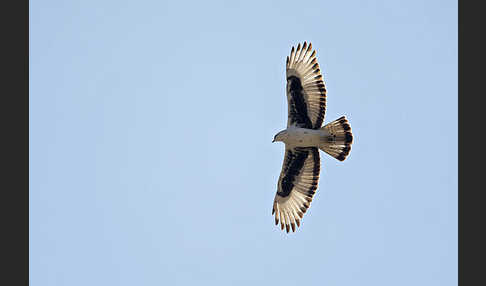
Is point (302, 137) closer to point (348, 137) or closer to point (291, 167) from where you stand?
point (348, 137)

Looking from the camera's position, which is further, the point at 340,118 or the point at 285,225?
the point at 285,225

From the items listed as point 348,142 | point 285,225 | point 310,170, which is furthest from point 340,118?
point 285,225

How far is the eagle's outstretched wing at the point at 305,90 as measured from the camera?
49.2ft

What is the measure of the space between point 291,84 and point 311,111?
2.33 feet

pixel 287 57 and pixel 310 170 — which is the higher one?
pixel 287 57

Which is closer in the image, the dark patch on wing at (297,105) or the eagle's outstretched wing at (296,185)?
→ the dark patch on wing at (297,105)

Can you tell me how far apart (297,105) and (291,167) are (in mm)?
1478

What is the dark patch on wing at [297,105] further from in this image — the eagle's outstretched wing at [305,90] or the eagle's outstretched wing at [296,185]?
the eagle's outstretched wing at [296,185]

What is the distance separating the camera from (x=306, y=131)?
1488 centimetres

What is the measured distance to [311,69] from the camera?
596 inches

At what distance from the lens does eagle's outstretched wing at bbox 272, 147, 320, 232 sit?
1562cm

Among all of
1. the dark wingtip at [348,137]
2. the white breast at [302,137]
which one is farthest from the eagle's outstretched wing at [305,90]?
the dark wingtip at [348,137]

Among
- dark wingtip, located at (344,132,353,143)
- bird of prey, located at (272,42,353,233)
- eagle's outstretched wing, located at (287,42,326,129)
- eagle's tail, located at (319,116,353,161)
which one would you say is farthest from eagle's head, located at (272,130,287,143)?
dark wingtip, located at (344,132,353,143)

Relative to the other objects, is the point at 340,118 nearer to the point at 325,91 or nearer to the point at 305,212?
the point at 325,91
